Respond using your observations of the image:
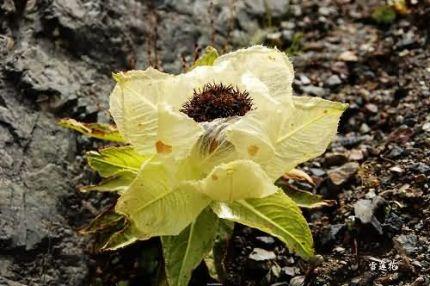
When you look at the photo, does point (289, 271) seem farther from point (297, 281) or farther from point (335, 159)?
point (335, 159)

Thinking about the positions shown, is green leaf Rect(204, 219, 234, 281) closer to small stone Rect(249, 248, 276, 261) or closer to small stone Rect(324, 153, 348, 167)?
small stone Rect(249, 248, 276, 261)

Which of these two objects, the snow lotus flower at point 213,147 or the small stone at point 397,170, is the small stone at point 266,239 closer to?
the snow lotus flower at point 213,147

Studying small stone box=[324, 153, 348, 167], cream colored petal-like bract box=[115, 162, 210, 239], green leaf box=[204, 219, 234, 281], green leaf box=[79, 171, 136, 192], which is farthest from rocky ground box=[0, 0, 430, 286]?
cream colored petal-like bract box=[115, 162, 210, 239]

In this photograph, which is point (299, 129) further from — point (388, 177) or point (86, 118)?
point (86, 118)

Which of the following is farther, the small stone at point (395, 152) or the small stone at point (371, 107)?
the small stone at point (371, 107)

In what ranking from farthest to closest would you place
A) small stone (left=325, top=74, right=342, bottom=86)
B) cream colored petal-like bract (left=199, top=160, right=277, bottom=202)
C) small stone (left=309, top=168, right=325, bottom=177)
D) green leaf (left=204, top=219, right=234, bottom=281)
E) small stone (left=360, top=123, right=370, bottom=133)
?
small stone (left=325, top=74, right=342, bottom=86) < small stone (left=360, top=123, right=370, bottom=133) < small stone (left=309, top=168, right=325, bottom=177) < green leaf (left=204, top=219, right=234, bottom=281) < cream colored petal-like bract (left=199, top=160, right=277, bottom=202)

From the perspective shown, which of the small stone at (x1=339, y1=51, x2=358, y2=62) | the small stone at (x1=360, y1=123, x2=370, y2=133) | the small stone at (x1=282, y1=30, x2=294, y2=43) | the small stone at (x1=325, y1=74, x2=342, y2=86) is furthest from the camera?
the small stone at (x1=282, y1=30, x2=294, y2=43)

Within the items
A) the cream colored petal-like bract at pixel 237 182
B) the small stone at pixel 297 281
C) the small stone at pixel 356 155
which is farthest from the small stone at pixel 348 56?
the cream colored petal-like bract at pixel 237 182
